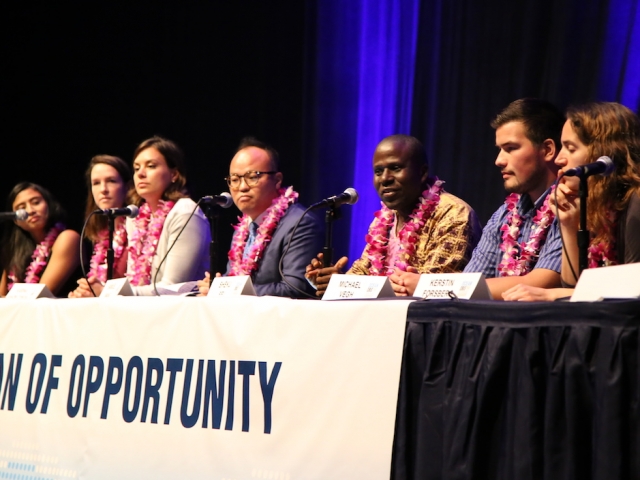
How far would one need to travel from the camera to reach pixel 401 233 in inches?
146

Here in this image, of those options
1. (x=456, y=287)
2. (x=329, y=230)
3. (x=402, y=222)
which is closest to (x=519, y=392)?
(x=456, y=287)

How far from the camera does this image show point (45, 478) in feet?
9.06

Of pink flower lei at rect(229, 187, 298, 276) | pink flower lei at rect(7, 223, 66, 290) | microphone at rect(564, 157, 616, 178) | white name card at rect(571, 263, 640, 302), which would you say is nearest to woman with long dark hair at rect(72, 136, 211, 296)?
pink flower lei at rect(229, 187, 298, 276)

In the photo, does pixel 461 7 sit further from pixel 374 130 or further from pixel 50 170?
pixel 50 170

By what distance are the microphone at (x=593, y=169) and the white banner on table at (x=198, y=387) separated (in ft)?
2.19

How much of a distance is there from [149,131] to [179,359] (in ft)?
12.6

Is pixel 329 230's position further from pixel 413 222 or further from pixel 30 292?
pixel 30 292

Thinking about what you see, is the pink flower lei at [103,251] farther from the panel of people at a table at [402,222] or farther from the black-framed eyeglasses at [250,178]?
the black-framed eyeglasses at [250,178]

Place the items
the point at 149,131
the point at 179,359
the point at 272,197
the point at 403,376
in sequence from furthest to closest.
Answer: the point at 149,131, the point at 272,197, the point at 179,359, the point at 403,376

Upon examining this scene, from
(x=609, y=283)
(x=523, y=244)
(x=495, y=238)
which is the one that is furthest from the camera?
(x=495, y=238)

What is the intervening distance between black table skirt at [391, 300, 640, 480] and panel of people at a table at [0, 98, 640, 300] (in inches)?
12.5

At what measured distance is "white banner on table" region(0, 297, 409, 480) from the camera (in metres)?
2.15

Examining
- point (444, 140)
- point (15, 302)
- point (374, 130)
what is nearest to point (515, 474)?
point (15, 302)

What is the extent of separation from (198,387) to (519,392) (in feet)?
3.36
